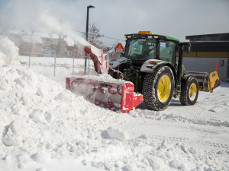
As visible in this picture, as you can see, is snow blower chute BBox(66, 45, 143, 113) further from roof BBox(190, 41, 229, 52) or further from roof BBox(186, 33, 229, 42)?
roof BBox(186, 33, 229, 42)

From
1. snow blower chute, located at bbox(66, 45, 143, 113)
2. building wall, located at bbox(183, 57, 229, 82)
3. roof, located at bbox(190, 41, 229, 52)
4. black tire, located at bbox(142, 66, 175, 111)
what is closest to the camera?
snow blower chute, located at bbox(66, 45, 143, 113)

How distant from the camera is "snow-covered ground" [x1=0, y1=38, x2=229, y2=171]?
8.29 ft

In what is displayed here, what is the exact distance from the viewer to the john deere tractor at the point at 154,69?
5.53 metres

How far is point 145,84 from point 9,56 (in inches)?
263

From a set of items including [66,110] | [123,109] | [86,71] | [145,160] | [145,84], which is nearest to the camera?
[145,160]

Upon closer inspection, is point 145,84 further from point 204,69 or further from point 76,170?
point 204,69

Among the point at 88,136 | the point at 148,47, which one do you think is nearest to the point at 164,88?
the point at 148,47

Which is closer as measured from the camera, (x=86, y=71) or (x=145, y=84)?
(x=145, y=84)

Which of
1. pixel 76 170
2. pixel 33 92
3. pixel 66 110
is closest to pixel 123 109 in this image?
pixel 66 110

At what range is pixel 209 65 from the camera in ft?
63.9

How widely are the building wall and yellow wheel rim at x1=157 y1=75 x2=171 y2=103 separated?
46.0ft

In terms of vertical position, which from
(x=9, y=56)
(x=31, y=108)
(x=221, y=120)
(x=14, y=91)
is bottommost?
(x=221, y=120)

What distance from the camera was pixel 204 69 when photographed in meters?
19.6

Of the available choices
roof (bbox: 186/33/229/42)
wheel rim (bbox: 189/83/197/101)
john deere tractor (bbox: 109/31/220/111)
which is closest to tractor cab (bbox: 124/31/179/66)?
john deere tractor (bbox: 109/31/220/111)
